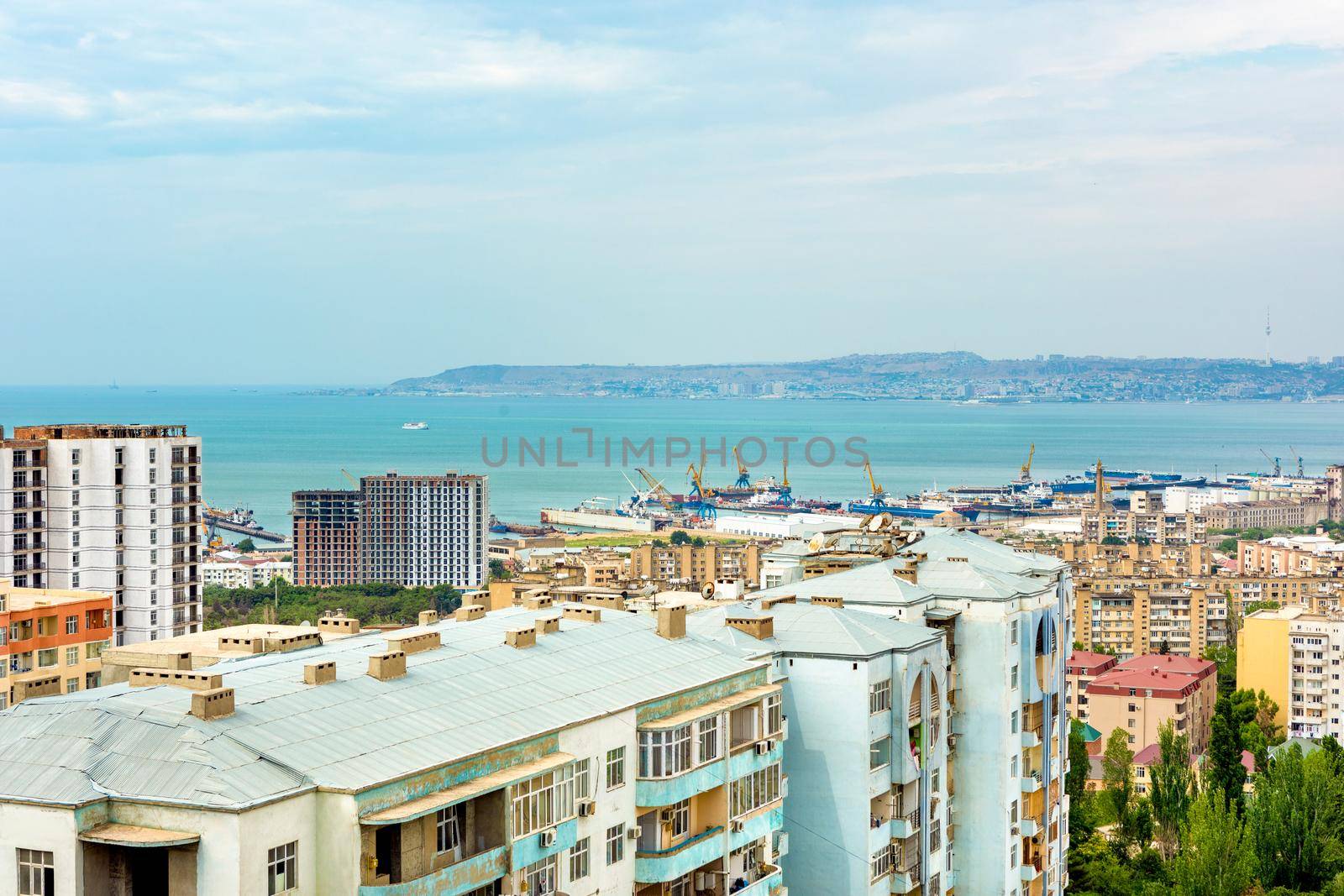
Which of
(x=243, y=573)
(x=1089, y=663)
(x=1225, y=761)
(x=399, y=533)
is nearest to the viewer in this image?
(x=1225, y=761)

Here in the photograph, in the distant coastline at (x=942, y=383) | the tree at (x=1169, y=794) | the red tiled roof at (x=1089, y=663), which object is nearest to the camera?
the tree at (x=1169, y=794)

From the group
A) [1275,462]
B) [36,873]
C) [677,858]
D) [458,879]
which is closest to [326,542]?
[677,858]

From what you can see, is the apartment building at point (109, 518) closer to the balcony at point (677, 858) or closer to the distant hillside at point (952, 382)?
the balcony at point (677, 858)

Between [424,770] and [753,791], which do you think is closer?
[424,770]

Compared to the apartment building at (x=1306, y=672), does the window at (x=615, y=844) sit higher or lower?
higher

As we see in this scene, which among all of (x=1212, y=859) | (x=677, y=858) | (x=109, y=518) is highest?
(x=109, y=518)

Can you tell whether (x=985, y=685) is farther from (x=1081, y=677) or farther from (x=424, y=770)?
(x=1081, y=677)

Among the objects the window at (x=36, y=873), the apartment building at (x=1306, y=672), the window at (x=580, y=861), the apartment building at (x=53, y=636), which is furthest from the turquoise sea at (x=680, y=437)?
the window at (x=36, y=873)
